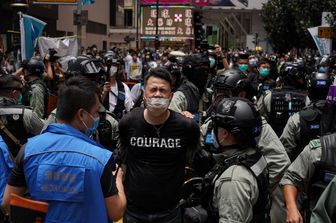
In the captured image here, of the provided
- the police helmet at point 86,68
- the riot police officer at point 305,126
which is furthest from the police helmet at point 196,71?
the riot police officer at point 305,126

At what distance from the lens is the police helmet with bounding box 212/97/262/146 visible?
10.6ft

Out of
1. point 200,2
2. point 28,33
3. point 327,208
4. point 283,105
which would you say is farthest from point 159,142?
point 200,2

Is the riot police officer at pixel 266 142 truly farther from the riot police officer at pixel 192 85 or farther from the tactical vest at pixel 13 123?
the tactical vest at pixel 13 123

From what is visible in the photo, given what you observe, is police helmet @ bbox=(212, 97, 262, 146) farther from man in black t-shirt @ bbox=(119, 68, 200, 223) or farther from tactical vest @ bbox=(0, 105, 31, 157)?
tactical vest @ bbox=(0, 105, 31, 157)

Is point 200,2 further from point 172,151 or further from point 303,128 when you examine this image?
point 172,151

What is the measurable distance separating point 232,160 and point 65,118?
1.00m

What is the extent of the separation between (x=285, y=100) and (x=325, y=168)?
338 centimetres

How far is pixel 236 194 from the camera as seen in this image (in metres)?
2.86

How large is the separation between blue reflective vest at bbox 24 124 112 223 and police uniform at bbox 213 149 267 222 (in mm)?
652

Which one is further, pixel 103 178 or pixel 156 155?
pixel 156 155

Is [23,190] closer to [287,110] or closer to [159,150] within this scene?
[159,150]

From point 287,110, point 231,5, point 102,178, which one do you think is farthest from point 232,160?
point 231,5

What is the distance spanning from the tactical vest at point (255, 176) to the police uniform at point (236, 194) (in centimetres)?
3

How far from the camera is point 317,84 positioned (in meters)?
5.24
